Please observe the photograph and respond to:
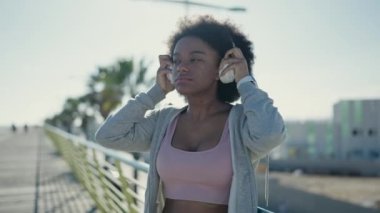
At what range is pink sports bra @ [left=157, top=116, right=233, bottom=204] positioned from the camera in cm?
183

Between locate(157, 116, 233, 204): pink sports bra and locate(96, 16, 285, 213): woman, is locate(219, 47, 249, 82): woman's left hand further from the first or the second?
locate(157, 116, 233, 204): pink sports bra

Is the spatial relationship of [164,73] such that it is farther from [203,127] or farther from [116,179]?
[116,179]

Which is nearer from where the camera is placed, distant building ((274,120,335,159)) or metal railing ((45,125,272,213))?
metal railing ((45,125,272,213))

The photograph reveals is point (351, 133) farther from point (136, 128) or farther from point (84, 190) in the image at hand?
point (136, 128)

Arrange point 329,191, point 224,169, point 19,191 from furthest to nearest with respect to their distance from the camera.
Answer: point 329,191 < point 19,191 < point 224,169

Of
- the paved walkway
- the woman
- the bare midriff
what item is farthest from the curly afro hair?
the paved walkway

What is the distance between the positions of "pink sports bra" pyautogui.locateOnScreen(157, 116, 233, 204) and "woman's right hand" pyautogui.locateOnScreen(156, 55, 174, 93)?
0.45m

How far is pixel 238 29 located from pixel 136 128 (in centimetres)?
68

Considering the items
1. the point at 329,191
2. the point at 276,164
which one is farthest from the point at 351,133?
the point at 329,191

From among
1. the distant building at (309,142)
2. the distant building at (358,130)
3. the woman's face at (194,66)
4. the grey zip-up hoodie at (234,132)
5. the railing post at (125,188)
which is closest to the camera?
the grey zip-up hoodie at (234,132)

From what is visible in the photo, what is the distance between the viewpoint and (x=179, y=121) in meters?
2.14

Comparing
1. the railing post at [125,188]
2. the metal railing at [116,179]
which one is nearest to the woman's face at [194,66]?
the metal railing at [116,179]

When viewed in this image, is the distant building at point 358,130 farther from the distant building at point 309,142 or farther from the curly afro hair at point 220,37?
the curly afro hair at point 220,37

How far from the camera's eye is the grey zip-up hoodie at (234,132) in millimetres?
1769
